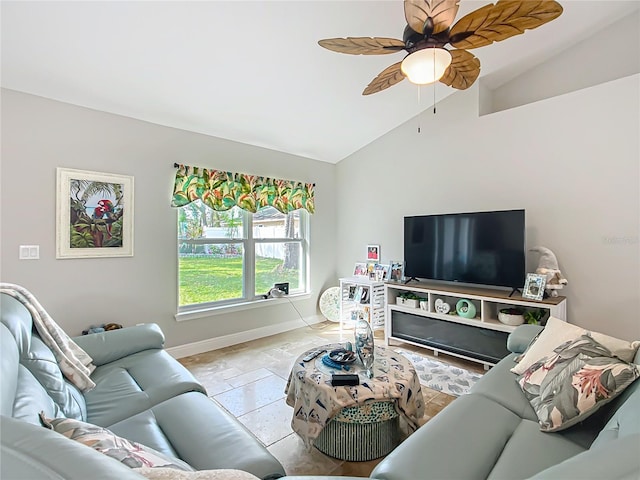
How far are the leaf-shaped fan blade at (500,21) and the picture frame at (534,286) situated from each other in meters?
2.06

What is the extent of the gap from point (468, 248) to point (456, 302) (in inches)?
25.2

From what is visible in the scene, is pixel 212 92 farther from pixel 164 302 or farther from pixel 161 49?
pixel 164 302

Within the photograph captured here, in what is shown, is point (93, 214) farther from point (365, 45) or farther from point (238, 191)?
point (365, 45)

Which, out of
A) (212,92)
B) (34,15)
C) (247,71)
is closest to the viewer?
(34,15)

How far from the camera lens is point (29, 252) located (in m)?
2.55

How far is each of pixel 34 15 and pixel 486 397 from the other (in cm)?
337

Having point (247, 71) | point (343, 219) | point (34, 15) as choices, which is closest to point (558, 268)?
point (343, 219)

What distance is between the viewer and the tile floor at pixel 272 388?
5.83ft

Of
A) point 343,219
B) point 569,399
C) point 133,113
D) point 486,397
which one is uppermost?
point 133,113

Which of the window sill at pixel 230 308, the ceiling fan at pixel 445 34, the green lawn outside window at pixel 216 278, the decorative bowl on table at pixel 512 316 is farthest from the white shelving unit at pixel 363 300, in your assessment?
the ceiling fan at pixel 445 34

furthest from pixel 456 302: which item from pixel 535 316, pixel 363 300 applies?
pixel 363 300

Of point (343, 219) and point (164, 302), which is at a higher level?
point (343, 219)

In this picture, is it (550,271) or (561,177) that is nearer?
(550,271)

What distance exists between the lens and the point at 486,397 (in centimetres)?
160
